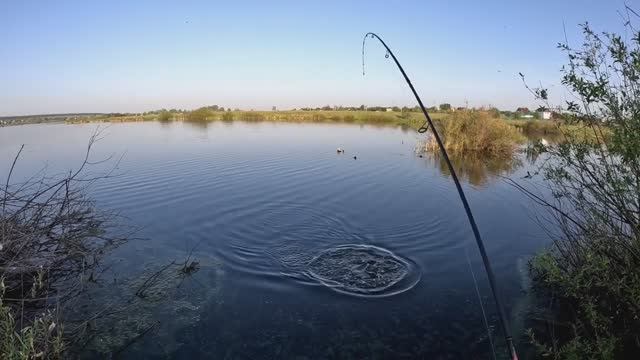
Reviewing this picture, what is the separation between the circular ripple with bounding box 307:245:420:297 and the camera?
29.0ft

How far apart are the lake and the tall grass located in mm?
10976

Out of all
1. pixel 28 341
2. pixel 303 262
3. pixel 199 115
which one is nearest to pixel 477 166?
pixel 303 262

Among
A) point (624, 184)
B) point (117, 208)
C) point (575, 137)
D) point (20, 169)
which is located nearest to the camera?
point (624, 184)

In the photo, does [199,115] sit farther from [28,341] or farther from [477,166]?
[28,341]

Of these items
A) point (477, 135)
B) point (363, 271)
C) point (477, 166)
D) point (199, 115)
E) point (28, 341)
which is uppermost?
point (199, 115)

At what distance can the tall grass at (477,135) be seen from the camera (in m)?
32.1

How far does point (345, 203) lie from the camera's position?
16094mm

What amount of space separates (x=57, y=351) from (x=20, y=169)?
2079 cm

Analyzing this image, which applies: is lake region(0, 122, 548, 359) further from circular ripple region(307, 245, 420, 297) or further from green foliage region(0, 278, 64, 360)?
green foliage region(0, 278, 64, 360)

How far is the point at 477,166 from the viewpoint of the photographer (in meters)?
26.2

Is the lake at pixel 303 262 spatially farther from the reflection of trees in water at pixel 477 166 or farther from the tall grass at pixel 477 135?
the tall grass at pixel 477 135

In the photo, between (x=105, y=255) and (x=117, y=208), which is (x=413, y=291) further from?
(x=117, y=208)

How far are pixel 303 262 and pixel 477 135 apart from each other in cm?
2602

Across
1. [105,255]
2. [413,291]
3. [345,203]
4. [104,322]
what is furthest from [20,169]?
[413,291]
